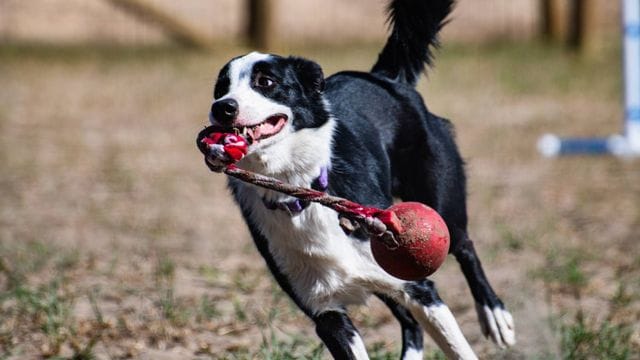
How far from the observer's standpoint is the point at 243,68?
3.50 metres

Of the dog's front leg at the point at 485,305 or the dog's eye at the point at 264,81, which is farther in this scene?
the dog's front leg at the point at 485,305

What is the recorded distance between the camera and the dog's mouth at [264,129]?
3331 millimetres

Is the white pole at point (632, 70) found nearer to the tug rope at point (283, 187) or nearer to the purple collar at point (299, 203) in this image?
the purple collar at point (299, 203)

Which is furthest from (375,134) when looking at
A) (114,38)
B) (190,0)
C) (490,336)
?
(190,0)

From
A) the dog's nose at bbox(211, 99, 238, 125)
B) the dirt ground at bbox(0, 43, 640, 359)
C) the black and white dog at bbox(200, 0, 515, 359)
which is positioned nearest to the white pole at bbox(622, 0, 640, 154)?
the dirt ground at bbox(0, 43, 640, 359)

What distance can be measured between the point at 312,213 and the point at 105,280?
7.89 ft

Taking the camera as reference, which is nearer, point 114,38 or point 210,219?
point 210,219

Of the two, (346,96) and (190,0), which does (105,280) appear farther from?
(190,0)

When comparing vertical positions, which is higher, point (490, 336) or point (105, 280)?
point (490, 336)

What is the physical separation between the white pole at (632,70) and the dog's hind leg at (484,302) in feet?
15.0

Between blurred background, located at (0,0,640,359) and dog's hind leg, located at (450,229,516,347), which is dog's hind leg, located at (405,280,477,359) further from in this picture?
dog's hind leg, located at (450,229,516,347)

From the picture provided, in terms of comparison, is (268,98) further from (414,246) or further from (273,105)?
(414,246)

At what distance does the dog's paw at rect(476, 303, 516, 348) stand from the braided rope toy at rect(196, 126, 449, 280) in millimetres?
1162

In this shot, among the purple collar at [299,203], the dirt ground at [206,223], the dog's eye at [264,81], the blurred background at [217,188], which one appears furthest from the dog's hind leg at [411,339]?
the dog's eye at [264,81]
